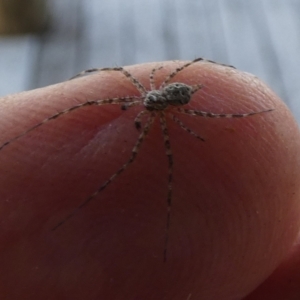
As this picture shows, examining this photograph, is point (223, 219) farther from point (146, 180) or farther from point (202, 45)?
point (202, 45)

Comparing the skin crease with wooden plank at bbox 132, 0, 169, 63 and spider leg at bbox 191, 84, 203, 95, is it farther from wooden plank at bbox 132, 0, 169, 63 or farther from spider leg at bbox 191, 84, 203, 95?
wooden plank at bbox 132, 0, 169, 63

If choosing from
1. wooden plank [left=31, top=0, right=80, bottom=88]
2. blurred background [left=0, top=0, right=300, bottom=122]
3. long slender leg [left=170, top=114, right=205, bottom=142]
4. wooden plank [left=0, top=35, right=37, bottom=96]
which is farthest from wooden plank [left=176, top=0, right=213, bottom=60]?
long slender leg [left=170, top=114, right=205, bottom=142]

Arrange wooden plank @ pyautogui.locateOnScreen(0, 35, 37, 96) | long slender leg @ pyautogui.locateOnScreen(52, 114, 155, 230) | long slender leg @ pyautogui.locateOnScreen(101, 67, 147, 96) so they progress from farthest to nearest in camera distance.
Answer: wooden plank @ pyautogui.locateOnScreen(0, 35, 37, 96)
long slender leg @ pyautogui.locateOnScreen(101, 67, 147, 96)
long slender leg @ pyautogui.locateOnScreen(52, 114, 155, 230)

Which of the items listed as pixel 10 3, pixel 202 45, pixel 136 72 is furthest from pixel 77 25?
pixel 136 72

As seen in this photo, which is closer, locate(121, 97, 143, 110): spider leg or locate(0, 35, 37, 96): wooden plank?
locate(121, 97, 143, 110): spider leg

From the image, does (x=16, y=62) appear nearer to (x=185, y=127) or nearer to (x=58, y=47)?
(x=58, y=47)

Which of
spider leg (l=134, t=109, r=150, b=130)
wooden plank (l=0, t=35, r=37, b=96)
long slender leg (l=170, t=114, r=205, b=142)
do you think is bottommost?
wooden plank (l=0, t=35, r=37, b=96)
